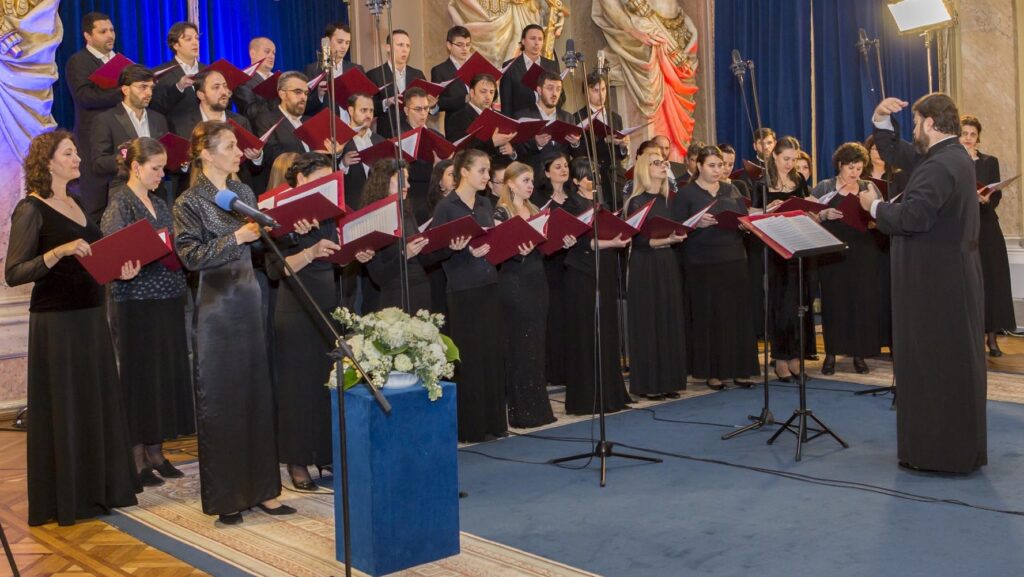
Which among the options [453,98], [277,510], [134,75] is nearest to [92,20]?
[134,75]

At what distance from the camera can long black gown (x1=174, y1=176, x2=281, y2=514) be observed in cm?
424

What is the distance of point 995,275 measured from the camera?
27.3 ft

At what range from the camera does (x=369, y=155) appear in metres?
5.88

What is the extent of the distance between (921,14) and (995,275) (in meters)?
2.83

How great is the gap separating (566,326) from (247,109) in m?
2.41

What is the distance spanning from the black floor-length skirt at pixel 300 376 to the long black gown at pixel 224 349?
0.48 metres

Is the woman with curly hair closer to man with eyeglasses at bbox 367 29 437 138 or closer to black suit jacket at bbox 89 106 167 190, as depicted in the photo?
black suit jacket at bbox 89 106 167 190

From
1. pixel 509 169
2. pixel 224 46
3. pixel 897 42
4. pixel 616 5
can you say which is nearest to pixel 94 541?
pixel 509 169

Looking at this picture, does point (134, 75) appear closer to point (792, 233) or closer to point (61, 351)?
point (61, 351)

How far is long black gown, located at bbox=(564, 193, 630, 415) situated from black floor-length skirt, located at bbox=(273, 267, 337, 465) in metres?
2.02

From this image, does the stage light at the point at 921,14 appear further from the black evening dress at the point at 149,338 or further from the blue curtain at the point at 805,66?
the black evening dress at the point at 149,338

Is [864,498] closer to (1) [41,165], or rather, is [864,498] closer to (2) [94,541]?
(2) [94,541]

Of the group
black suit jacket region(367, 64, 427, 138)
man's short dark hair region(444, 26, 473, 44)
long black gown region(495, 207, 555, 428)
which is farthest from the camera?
man's short dark hair region(444, 26, 473, 44)

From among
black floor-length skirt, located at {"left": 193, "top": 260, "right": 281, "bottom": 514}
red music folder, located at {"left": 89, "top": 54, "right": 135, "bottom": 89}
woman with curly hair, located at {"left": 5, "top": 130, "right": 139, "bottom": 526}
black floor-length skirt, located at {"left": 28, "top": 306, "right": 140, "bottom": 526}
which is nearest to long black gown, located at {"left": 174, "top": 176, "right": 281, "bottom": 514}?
black floor-length skirt, located at {"left": 193, "top": 260, "right": 281, "bottom": 514}
